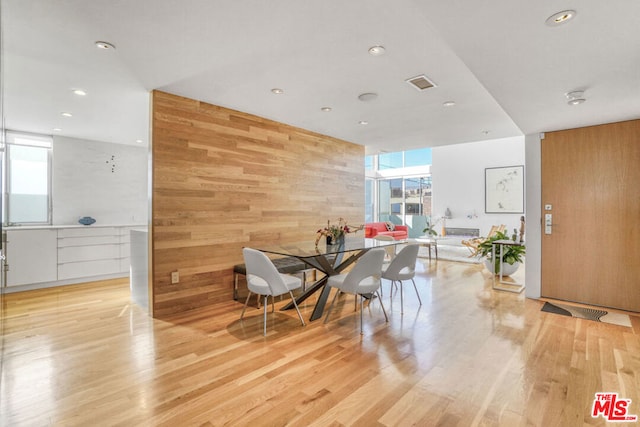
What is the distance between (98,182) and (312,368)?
556 centimetres

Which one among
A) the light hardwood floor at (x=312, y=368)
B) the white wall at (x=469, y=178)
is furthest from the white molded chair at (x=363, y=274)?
the white wall at (x=469, y=178)

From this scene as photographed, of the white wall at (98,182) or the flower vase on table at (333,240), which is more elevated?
the white wall at (98,182)

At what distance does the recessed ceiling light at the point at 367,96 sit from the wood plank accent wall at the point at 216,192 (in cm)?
150


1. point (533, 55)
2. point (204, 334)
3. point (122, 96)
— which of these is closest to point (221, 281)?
point (204, 334)

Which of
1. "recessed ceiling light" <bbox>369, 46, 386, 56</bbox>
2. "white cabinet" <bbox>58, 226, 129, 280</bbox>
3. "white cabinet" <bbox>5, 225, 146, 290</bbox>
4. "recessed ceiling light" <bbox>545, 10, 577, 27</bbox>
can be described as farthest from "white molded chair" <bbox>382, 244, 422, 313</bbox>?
"white cabinet" <bbox>58, 226, 129, 280</bbox>

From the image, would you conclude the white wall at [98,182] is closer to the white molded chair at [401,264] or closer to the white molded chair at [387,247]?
the white molded chair at [387,247]

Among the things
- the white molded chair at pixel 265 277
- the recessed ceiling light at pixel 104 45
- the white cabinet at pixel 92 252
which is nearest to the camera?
the recessed ceiling light at pixel 104 45

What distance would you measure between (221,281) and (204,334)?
106 cm

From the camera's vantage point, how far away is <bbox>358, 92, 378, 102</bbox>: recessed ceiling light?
3502 mm

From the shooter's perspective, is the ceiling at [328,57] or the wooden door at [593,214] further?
the wooden door at [593,214]

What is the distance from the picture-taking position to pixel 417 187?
11039mm

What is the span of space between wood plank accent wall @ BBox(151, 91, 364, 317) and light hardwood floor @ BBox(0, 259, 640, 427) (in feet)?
1.66

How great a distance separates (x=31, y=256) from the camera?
4.58 metres

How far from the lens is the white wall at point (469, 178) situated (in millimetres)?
9062
